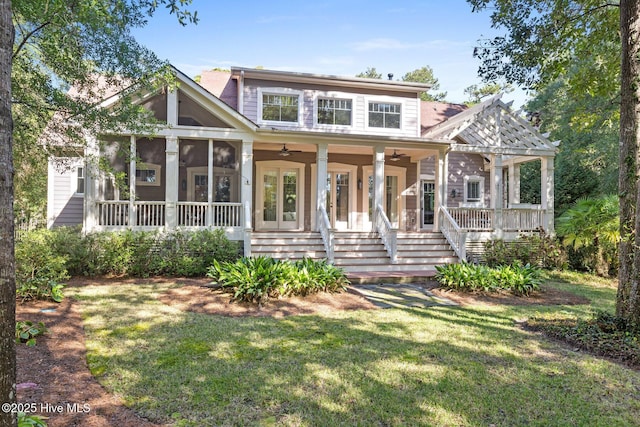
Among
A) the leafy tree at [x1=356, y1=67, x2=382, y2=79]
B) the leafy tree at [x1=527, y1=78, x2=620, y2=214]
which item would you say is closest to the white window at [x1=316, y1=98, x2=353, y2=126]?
the leafy tree at [x1=527, y1=78, x2=620, y2=214]

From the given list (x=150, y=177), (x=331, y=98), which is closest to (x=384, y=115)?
(x=331, y=98)

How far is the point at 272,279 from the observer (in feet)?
23.9

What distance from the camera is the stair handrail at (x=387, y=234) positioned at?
10914mm

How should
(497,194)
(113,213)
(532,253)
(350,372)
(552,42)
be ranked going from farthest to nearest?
(497,194) → (532,253) → (113,213) → (552,42) → (350,372)

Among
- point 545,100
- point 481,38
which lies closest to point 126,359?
point 481,38

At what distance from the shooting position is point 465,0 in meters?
8.98

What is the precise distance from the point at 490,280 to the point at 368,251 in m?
3.70

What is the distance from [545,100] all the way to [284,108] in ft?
69.7

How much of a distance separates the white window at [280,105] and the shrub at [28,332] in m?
9.89

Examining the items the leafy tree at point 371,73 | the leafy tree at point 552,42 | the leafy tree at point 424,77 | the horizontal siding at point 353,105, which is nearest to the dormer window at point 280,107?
the horizontal siding at point 353,105

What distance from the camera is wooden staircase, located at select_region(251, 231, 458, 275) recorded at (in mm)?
10664

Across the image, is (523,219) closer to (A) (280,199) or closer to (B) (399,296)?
(B) (399,296)

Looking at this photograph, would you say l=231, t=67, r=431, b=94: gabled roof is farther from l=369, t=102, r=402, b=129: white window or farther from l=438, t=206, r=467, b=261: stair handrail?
l=438, t=206, r=467, b=261: stair handrail

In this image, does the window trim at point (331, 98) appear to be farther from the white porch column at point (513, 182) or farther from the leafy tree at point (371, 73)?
the leafy tree at point (371, 73)
